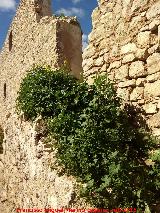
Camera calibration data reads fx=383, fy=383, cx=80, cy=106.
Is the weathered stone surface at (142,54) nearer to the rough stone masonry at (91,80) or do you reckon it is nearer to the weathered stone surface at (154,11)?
the rough stone masonry at (91,80)

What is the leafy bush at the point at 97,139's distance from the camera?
464 cm

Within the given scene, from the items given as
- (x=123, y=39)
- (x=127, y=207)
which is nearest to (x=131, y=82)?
(x=123, y=39)

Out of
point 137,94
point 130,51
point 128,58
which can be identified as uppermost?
point 130,51

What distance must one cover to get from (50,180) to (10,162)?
2812mm

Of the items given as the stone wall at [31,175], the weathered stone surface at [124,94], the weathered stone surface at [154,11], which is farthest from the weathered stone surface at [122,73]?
the stone wall at [31,175]

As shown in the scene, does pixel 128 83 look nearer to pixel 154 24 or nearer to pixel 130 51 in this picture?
pixel 130 51

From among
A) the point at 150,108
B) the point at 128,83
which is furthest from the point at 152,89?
the point at 128,83

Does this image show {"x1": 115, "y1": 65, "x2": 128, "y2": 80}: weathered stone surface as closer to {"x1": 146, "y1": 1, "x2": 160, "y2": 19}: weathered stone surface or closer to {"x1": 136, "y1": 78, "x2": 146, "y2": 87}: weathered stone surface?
{"x1": 136, "y1": 78, "x2": 146, "y2": 87}: weathered stone surface

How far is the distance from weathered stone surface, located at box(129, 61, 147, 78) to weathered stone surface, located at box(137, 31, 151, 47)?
301mm

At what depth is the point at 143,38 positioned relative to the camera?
6.08 meters

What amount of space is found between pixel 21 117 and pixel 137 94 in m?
2.35

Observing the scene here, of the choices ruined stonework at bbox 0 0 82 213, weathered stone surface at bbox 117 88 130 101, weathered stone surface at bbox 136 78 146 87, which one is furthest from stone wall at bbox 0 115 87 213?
weathered stone surface at bbox 136 78 146 87

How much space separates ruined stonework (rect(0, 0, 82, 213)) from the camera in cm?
571

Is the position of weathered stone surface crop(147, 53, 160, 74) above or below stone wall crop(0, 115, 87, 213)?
above
